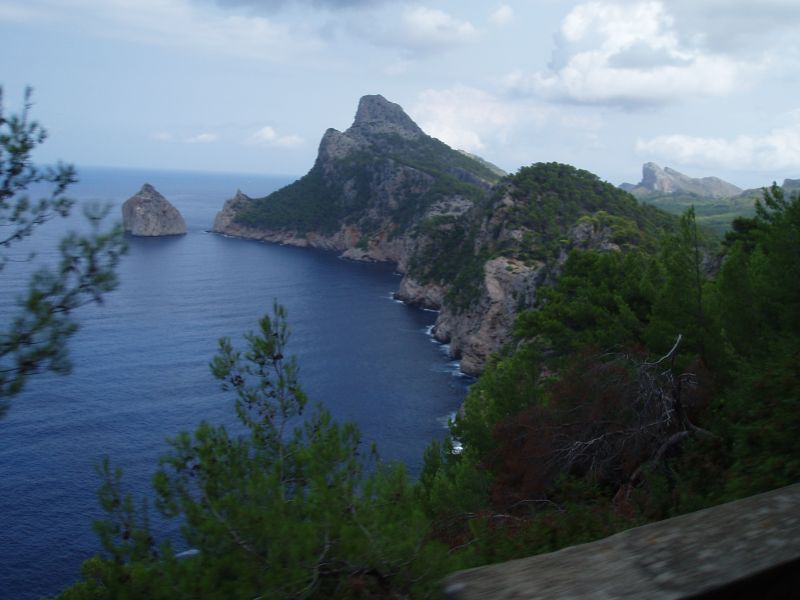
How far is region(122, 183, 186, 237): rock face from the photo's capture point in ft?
438

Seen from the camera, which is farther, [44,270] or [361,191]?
[361,191]

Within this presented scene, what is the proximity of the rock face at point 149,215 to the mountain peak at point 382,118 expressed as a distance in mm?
59121

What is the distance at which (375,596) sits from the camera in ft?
15.2

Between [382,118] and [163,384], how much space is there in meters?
143

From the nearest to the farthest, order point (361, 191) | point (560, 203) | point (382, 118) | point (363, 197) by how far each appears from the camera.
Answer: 1. point (560, 203)
2. point (363, 197)
3. point (361, 191)
4. point (382, 118)

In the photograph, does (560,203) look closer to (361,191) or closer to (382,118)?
(361,191)

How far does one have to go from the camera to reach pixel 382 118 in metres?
178

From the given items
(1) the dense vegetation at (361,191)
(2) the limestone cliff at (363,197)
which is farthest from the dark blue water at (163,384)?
(1) the dense vegetation at (361,191)

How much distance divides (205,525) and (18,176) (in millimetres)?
3917

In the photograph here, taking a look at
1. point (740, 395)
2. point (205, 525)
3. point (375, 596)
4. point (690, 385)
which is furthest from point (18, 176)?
point (690, 385)

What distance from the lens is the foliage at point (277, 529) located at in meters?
4.73

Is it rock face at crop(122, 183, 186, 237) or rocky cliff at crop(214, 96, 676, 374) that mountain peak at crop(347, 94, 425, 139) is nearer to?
rocky cliff at crop(214, 96, 676, 374)

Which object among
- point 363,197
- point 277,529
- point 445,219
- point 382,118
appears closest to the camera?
point 277,529

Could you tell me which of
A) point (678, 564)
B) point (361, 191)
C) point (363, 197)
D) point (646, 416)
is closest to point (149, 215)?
point (361, 191)
